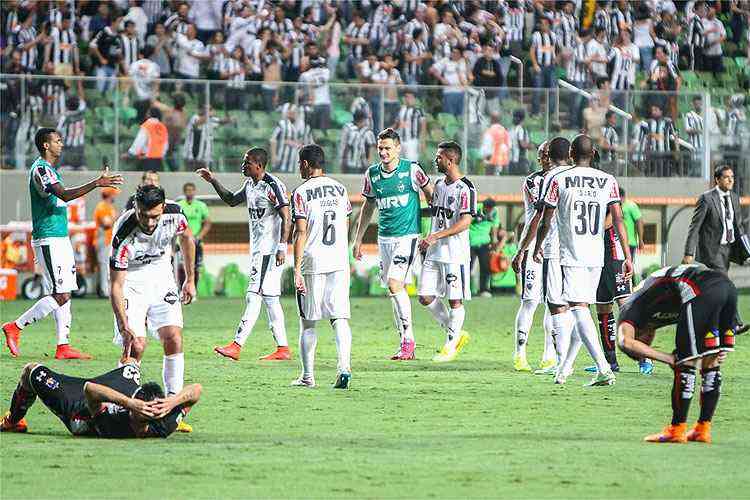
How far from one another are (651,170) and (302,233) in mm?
16988

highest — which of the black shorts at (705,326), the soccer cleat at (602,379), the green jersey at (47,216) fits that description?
the green jersey at (47,216)

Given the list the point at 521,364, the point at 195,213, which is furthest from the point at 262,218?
the point at 195,213

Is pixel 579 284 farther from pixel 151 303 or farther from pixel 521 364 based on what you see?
pixel 151 303

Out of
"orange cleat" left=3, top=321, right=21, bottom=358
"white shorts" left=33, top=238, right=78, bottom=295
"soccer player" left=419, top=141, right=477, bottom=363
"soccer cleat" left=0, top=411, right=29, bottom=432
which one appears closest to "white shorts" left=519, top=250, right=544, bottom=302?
"soccer player" left=419, top=141, right=477, bottom=363

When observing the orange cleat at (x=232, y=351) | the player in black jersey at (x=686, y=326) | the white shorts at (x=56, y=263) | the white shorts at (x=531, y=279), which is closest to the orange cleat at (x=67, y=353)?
the white shorts at (x=56, y=263)

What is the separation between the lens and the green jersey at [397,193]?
48.8 ft

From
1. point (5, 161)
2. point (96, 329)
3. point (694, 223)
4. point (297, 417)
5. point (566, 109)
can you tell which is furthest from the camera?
point (566, 109)

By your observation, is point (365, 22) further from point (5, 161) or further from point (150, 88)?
point (5, 161)

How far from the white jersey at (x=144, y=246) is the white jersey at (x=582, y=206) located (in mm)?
3312

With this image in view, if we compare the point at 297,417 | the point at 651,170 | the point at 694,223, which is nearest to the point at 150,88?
the point at 651,170

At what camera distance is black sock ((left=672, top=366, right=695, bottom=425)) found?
29.5 feet

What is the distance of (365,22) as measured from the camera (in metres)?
29.5

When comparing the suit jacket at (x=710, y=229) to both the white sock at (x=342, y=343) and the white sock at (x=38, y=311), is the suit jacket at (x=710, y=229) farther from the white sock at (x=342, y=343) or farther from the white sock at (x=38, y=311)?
the white sock at (x=38, y=311)

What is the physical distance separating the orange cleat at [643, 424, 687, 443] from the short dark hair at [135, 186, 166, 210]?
11.8 feet
